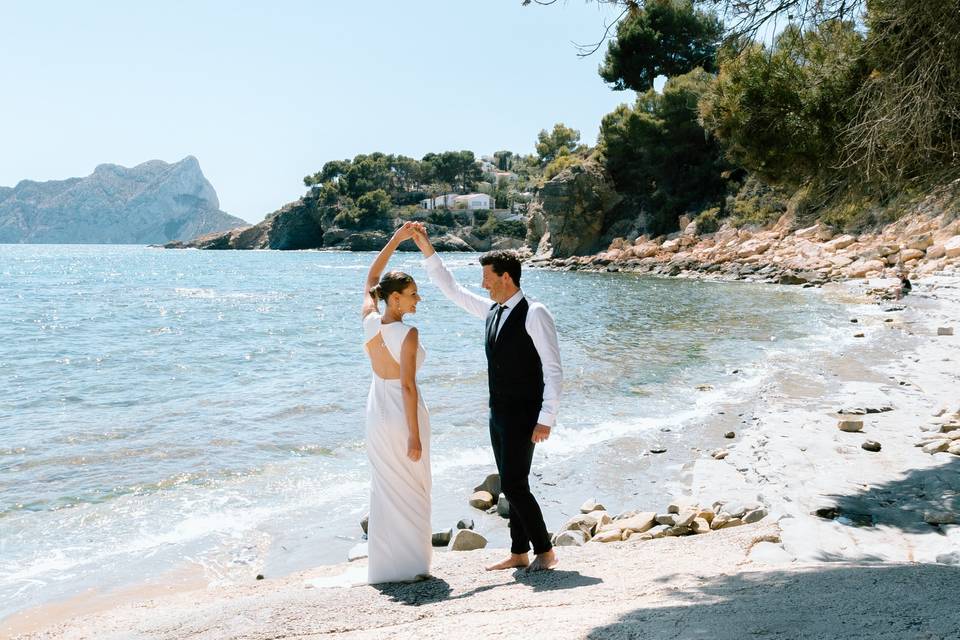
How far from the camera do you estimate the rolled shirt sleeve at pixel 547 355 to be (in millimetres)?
4637

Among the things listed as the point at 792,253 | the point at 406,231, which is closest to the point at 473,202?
the point at 792,253

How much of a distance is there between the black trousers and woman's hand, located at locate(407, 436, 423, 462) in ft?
1.51

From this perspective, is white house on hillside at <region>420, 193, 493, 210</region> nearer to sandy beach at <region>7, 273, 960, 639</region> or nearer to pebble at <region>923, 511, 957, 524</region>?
sandy beach at <region>7, 273, 960, 639</region>

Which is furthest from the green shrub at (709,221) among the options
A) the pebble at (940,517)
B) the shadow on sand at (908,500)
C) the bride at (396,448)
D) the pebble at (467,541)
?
the bride at (396,448)

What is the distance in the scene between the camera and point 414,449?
4770 mm

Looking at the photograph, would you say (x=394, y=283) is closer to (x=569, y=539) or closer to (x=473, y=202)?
(x=569, y=539)

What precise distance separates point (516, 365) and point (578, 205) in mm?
59454

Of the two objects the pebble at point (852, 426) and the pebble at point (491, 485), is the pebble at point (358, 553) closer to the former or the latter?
the pebble at point (491, 485)

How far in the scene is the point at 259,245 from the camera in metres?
147

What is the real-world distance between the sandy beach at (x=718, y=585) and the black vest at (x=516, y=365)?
1.08 meters

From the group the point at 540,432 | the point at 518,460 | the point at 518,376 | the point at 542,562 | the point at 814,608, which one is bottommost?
the point at 542,562

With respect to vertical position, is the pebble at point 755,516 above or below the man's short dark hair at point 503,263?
below

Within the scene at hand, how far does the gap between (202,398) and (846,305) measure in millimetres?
20895

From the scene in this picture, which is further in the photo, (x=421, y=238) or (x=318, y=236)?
(x=318, y=236)
